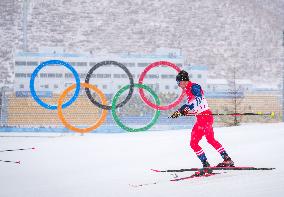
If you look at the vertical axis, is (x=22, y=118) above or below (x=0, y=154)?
below

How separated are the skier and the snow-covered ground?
0.39m

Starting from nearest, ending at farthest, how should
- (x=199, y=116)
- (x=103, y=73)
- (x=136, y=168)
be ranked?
(x=199, y=116) → (x=136, y=168) → (x=103, y=73)

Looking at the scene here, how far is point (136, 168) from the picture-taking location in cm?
781

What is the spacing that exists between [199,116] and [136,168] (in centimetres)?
224

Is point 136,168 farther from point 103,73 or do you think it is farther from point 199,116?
point 103,73

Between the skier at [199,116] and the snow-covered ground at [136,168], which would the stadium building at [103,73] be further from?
the skier at [199,116]

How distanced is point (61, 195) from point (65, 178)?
146 cm

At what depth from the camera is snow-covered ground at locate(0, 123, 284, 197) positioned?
5.41m

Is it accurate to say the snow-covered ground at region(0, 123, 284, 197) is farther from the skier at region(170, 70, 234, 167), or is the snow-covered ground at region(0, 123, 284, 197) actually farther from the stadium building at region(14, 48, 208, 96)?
the stadium building at region(14, 48, 208, 96)

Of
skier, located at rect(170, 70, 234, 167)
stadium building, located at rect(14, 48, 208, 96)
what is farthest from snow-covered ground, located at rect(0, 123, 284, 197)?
stadium building, located at rect(14, 48, 208, 96)

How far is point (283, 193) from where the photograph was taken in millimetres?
4617

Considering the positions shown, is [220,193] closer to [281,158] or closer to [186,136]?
[281,158]

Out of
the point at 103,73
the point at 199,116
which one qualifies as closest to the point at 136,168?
the point at 199,116

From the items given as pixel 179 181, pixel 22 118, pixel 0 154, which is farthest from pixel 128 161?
pixel 22 118
